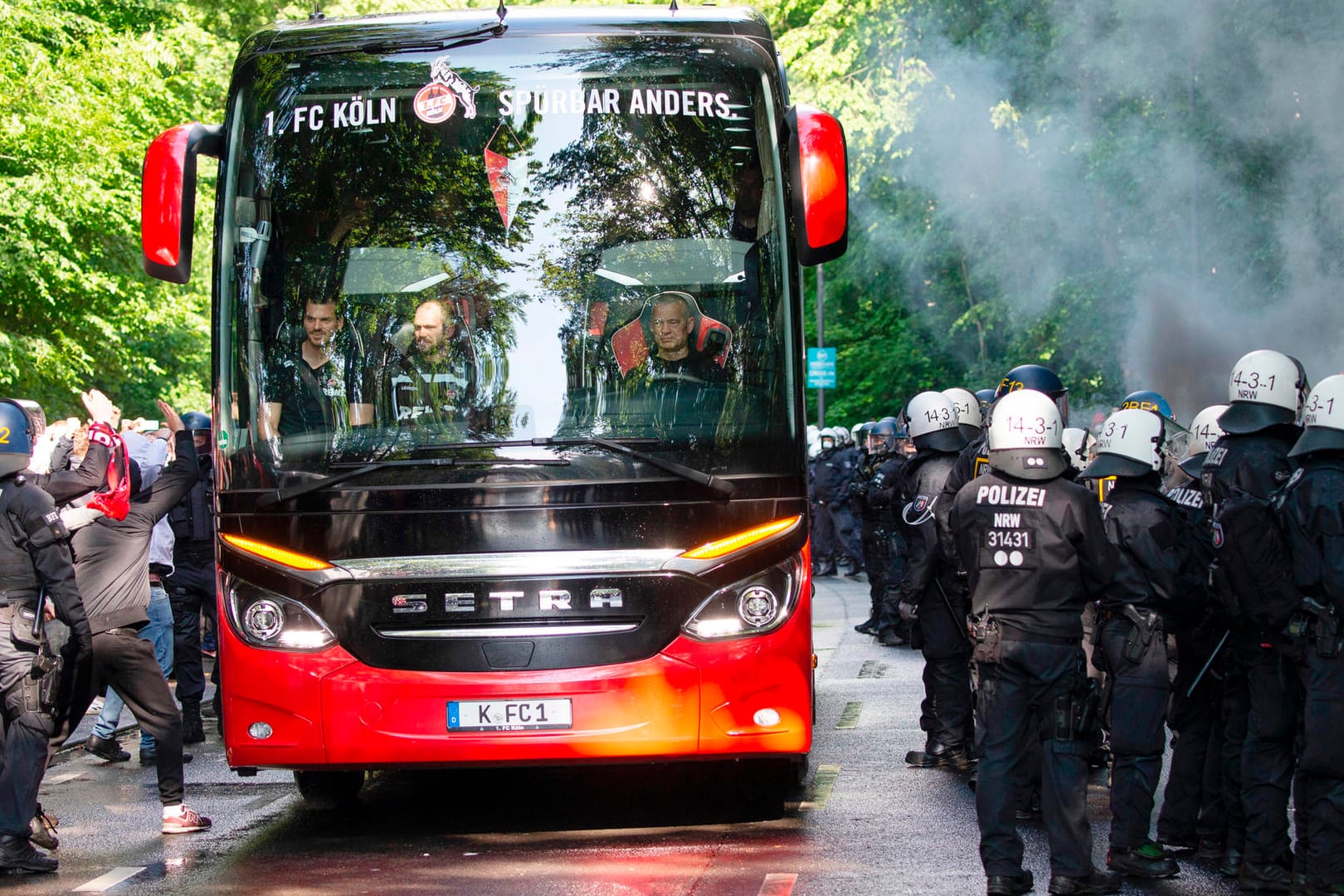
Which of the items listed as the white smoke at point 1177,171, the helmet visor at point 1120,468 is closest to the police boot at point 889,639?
the white smoke at point 1177,171

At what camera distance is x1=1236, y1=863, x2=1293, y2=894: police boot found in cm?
590

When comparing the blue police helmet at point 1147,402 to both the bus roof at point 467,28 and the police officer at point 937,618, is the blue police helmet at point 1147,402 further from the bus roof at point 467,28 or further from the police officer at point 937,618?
the bus roof at point 467,28

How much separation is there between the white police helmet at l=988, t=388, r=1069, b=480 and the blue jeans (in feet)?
18.7

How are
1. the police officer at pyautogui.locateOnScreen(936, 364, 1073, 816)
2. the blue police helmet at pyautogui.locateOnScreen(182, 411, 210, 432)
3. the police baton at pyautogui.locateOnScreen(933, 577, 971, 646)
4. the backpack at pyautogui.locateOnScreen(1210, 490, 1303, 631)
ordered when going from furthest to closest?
the blue police helmet at pyautogui.locateOnScreen(182, 411, 210, 432) < the police baton at pyautogui.locateOnScreen(933, 577, 971, 646) < the police officer at pyautogui.locateOnScreen(936, 364, 1073, 816) < the backpack at pyautogui.locateOnScreen(1210, 490, 1303, 631)

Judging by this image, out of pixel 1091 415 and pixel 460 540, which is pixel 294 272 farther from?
pixel 1091 415

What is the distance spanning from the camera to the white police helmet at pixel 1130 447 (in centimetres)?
625

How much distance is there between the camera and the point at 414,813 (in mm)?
7781

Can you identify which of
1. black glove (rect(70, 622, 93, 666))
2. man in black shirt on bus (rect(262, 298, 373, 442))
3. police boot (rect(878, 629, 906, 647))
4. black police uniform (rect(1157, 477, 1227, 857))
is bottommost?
police boot (rect(878, 629, 906, 647))

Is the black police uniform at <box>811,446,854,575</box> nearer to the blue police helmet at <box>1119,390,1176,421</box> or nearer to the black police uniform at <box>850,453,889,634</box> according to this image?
the black police uniform at <box>850,453,889,634</box>

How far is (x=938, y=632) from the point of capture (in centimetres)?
874

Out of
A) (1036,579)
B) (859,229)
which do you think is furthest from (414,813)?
(859,229)

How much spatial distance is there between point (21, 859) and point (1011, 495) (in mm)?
4028

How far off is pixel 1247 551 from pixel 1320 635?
356 mm

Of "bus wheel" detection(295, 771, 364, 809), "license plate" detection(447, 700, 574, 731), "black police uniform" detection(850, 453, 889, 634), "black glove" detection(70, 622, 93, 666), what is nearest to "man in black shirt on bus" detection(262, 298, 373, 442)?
"black glove" detection(70, 622, 93, 666)
